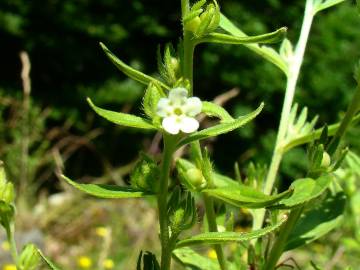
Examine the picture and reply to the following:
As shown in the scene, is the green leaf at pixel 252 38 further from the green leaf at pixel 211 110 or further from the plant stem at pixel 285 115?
the plant stem at pixel 285 115

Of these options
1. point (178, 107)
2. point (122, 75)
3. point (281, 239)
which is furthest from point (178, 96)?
point (122, 75)

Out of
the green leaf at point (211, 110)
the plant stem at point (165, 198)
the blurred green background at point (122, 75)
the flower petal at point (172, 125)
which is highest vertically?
the blurred green background at point (122, 75)

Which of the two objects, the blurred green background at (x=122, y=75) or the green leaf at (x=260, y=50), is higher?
the blurred green background at (x=122, y=75)

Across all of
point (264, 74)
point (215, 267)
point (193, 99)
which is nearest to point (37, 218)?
point (264, 74)

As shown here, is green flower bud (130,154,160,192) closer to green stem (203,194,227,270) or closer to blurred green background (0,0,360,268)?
green stem (203,194,227,270)

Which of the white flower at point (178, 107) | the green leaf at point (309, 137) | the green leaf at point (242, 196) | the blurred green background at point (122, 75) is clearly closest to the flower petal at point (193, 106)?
the white flower at point (178, 107)

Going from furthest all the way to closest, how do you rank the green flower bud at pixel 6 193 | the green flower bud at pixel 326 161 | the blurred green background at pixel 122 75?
the blurred green background at pixel 122 75, the green flower bud at pixel 6 193, the green flower bud at pixel 326 161
